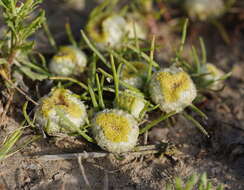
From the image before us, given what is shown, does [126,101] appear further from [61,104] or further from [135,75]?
[61,104]

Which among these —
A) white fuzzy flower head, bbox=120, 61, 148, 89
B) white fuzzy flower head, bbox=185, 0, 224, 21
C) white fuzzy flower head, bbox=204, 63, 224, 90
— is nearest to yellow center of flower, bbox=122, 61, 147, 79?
white fuzzy flower head, bbox=120, 61, 148, 89

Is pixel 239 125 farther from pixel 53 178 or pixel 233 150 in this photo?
pixel 53 178

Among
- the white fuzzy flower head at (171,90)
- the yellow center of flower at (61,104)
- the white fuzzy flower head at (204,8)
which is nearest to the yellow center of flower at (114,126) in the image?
the yellow center of flower at (61,104)

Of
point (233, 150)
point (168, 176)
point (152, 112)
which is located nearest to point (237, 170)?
point (233, 150)

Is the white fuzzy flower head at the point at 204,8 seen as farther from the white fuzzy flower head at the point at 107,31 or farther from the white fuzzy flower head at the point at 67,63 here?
the white fuzzy flower head at the point at 67,63

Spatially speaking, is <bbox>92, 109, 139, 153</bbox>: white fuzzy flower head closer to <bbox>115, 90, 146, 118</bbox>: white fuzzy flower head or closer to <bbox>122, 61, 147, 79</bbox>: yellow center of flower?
<bbox>115, 90, 146, 118</bbox>: white fuzzy flower head

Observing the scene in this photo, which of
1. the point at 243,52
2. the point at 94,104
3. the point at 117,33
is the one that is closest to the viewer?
the point at 94,104
